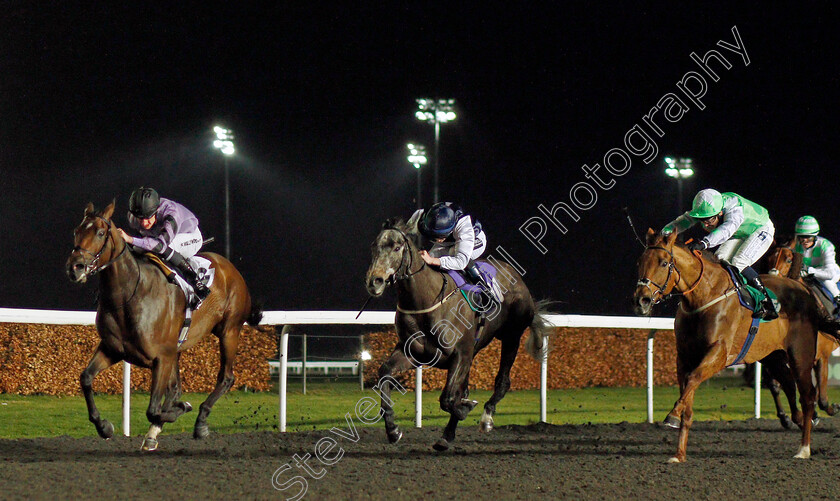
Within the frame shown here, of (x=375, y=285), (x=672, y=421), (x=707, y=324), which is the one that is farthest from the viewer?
(x=707, y=324)

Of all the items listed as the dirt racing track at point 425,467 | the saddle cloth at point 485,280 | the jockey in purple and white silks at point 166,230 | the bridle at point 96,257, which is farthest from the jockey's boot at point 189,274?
the saddle cloth at point 485,280

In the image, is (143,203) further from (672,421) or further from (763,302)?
(763,302)

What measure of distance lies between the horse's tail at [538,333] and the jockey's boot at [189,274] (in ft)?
9.54

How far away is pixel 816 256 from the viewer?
304 inches

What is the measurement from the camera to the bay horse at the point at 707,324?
5.66 meters

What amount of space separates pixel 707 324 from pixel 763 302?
603 millimetres

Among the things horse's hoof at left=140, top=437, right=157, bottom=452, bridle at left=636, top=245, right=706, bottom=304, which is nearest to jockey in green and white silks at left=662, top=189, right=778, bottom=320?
bridle at left=636, top=245, right=706, bottom=304

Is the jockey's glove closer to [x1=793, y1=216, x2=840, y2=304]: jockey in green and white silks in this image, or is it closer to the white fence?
the white fence

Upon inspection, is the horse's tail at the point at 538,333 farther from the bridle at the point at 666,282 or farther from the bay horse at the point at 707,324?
the bridle at the point at 666,282

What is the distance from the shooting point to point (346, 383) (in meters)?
12.4

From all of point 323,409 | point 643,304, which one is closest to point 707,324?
point 643,304

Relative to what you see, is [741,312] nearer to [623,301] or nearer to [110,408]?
[110,408]

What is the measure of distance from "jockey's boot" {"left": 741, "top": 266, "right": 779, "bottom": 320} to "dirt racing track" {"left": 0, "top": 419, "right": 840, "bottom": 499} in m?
1.01

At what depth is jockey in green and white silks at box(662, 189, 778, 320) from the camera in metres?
6.25
